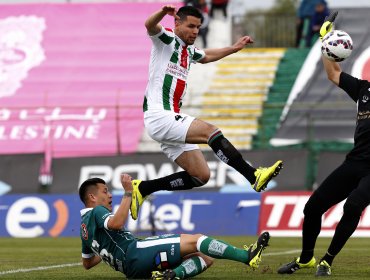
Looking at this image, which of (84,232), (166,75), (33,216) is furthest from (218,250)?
(33,216)

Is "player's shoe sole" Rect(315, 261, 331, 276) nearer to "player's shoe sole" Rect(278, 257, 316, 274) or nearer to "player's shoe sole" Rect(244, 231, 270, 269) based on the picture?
"player's shoe sole" Rect(278, 257, 316, 274)

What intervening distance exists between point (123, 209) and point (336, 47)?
3.11 metres

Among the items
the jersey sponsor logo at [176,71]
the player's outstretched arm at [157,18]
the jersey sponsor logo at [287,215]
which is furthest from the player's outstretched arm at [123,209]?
the jersey sponsor logo at [287,215]

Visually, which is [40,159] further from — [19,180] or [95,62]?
[95,62]

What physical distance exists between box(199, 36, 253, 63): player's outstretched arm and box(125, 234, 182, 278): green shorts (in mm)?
3504

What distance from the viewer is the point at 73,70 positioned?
33.0 metres

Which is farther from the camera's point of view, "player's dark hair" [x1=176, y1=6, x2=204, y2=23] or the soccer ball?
"player's dark hair" [x1=176, y1=6, x2=204, y2=23]

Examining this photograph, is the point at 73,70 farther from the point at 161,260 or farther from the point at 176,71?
the point at 161,260

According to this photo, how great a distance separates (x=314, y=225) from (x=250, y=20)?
23698 mm

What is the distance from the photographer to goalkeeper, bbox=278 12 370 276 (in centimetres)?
1038

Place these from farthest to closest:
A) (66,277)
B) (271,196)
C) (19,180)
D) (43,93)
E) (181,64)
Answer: (43,93) → (19,180) → (271,196) → (181,64) → (66,277)

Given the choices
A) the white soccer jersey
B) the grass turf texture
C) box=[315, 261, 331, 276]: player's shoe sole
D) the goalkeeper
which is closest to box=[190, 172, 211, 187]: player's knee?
the white soccer jersey

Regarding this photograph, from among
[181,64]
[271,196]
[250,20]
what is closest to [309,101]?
[250,20]

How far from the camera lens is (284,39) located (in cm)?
3341
